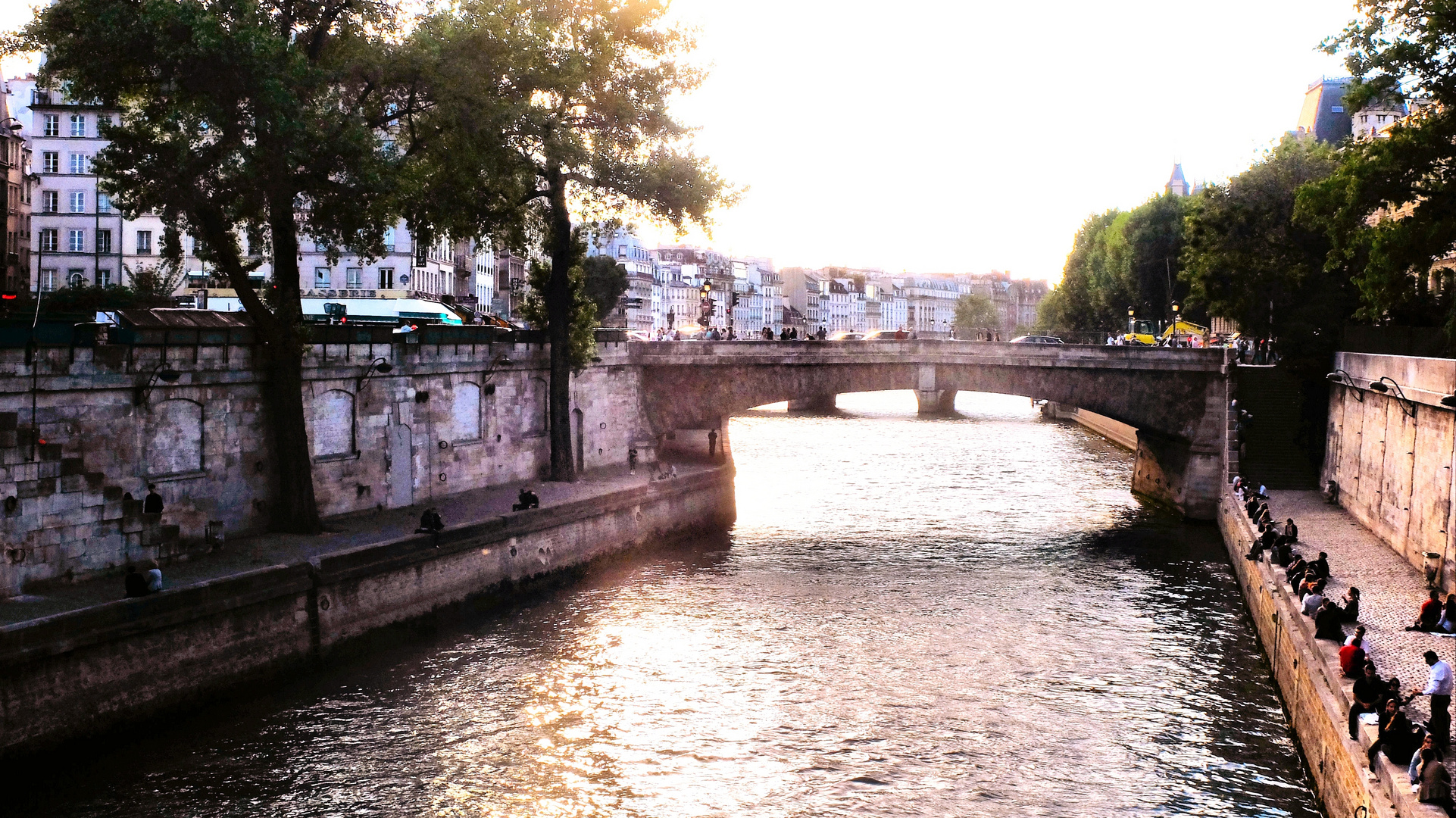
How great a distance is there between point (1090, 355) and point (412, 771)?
36387mm

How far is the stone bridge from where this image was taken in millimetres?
53688

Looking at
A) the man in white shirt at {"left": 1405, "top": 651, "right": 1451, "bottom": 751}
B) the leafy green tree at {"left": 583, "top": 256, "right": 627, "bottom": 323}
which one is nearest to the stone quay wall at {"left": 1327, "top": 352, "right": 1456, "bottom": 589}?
the man in white shirt at {"left": 1405, "top": 651, "right": 1451, "bottom": 751}

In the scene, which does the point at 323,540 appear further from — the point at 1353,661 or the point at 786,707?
the point at 1353,661

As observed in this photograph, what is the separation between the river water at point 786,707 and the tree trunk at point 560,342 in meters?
4.81

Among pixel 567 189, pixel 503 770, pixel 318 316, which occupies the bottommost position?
pixel 503 770

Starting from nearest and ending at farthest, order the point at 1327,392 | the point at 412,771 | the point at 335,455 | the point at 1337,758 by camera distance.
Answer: the point at 1337,758
the point at 412,771
the point at 335,455
the point at 1327,392

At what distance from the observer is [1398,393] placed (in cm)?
3819

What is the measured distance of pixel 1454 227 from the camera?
1387 inches

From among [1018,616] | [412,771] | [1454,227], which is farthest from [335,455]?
[1454,227]

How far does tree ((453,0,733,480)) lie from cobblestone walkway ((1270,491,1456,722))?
70.9 ft

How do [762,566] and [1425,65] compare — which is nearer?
[1425,65]

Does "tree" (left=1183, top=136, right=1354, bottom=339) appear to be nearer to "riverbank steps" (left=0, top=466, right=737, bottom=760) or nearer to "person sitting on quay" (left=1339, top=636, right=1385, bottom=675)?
"riverbank steps" (left=0, top=466, right=737, bottom=760)

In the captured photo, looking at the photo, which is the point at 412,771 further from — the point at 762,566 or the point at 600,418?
the point at 600,418

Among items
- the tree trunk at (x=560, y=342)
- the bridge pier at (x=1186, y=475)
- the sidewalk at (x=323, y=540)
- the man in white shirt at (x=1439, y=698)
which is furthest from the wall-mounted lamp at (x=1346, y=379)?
the tree trunk at (x=560, y=342)
